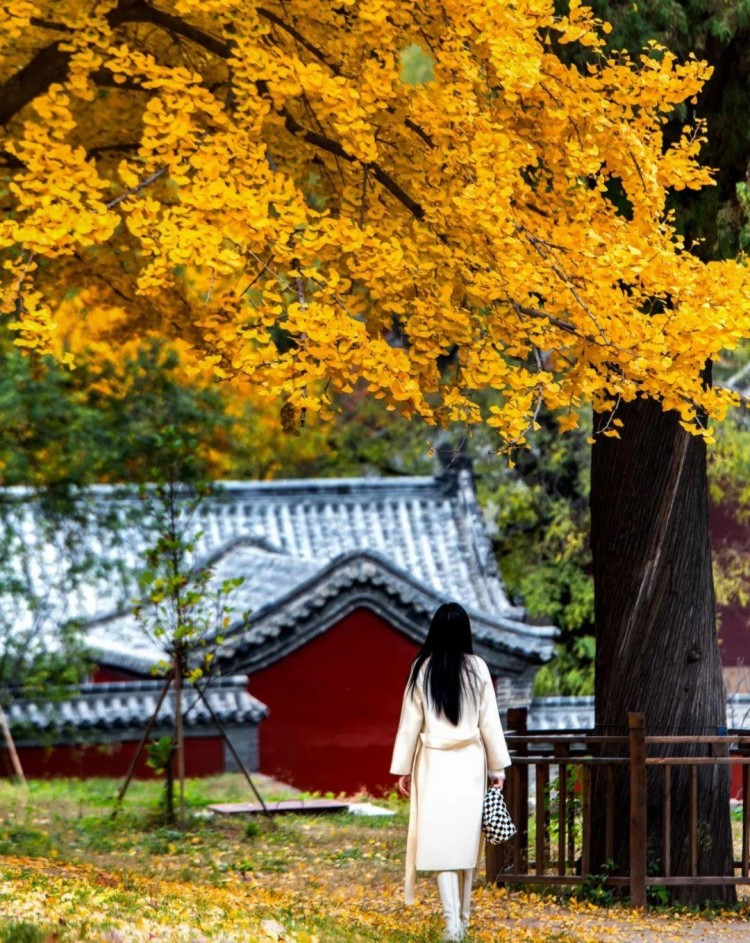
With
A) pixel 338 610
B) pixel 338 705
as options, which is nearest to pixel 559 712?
pixel 338 705

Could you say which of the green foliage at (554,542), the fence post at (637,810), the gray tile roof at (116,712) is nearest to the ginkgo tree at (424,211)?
the fence post at (637,810)

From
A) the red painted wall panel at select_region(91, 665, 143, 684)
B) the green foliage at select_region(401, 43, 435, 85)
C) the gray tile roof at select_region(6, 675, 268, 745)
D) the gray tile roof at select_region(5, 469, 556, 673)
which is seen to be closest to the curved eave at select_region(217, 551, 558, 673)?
the gray tile roof at select_region(5, 469, 556, 673)

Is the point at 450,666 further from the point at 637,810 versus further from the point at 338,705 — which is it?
the point at 338,705

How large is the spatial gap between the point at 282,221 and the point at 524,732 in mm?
3599

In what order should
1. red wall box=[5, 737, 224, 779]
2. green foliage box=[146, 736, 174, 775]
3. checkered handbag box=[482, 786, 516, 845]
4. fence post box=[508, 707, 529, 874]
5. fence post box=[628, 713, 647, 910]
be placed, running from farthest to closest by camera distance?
1. red wall box=[5, 737, 224, 779]
2. green foliage box=[146, 736, 174, 775]
3. fence post box=[508, 707, 529, 874]
4. fence post box=[628, 713, 647, 910]
5. checkered handbag box=[482, 786, 516, 845]

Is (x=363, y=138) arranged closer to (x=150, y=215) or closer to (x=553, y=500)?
(x=150, y=215)

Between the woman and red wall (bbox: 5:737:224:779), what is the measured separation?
8866 mm

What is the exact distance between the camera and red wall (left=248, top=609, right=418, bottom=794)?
1656cm

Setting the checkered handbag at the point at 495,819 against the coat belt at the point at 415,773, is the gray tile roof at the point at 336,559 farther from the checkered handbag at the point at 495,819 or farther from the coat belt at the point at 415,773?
the checkered handbag at the point at 495,819

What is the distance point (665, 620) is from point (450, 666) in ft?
6.98

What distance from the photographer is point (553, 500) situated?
19.5 meters

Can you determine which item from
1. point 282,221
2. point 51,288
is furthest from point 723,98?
point 51,288

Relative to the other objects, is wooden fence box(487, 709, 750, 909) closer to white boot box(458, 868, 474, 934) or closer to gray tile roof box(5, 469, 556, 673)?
white boot box(458, 868, 474, 934)

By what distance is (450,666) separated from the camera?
24.6ft
